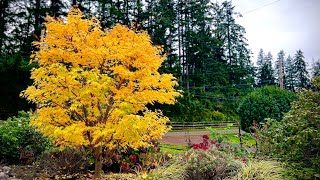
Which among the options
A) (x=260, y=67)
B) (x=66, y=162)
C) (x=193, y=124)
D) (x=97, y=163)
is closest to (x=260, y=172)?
(x=97, y=163)

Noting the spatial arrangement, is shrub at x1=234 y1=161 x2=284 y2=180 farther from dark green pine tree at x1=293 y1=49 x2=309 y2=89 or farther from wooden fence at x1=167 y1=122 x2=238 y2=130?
dark green pine tree at x1=293 y1=49 x2=309 y2=89

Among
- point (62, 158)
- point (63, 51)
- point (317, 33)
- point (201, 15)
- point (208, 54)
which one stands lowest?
point (62, 158)

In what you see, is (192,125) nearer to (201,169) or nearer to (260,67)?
(201,169)

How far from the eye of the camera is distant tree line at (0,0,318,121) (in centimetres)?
1656

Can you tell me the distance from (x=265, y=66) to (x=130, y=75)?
1657 inches

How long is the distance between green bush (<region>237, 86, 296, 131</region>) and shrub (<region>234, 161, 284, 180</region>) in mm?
9915

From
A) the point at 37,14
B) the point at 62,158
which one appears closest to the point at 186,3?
the point at 37,14

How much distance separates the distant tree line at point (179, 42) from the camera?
1656 cm

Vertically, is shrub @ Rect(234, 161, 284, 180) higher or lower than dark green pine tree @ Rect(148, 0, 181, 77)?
lower

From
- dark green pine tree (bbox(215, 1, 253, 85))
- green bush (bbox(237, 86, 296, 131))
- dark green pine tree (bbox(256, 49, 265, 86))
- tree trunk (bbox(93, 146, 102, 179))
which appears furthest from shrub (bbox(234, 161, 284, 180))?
dark green pine tree (bbox(256, 49, 265, 86))

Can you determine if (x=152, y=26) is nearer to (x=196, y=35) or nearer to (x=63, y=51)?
(x=196, y=35)

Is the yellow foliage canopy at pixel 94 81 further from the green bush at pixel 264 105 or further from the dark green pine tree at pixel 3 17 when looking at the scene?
the dark green pine tree at pixel 3 17

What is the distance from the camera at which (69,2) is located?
20.0m

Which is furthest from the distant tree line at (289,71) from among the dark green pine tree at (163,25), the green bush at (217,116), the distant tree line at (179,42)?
the dark green pine tree at (163,25)
